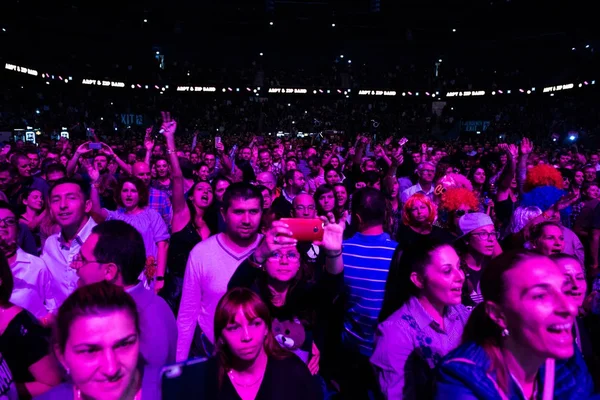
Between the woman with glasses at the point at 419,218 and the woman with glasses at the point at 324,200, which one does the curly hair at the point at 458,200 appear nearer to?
the woman with glasses at the point at 419,218

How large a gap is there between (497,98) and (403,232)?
101ft

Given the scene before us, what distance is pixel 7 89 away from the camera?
2738 centimetres

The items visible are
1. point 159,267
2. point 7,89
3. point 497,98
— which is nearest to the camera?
point 159,267

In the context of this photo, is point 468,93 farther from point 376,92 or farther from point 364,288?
point 364,288

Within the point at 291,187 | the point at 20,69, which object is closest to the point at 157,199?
the point at 291,187

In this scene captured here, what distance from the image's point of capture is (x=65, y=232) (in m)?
3.61

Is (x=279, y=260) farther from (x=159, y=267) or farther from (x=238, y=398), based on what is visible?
(x=159, y=267)

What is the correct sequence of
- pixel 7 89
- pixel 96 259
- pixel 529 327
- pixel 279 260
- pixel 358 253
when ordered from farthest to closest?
1. pixel 7 89
2. pixel 358 253
3. pixel 279 260
4. pixel 96 259
5. pixel 529 327

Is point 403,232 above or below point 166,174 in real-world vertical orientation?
below

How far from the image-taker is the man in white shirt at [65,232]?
350 centimetres

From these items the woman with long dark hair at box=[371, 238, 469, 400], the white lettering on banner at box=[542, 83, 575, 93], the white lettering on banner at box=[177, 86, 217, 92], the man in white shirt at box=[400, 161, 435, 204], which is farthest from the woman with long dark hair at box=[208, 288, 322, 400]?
the white lettering on banner at box=[177, 86, 217, 92]

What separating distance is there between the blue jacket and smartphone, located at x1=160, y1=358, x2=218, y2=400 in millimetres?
913

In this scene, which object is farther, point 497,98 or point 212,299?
point 497,98

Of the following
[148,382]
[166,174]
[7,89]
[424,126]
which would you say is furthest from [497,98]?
[148,382]
